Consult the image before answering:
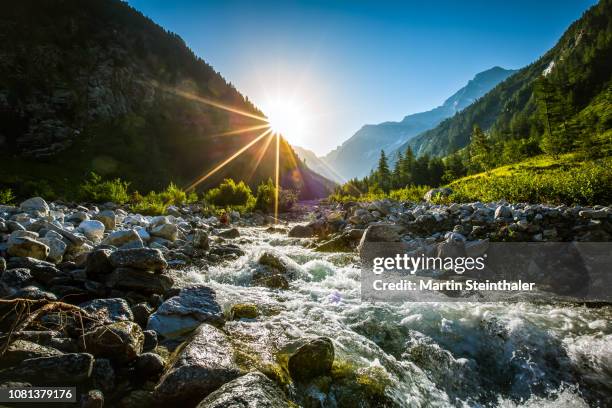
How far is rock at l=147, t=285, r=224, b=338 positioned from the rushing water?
38 cm

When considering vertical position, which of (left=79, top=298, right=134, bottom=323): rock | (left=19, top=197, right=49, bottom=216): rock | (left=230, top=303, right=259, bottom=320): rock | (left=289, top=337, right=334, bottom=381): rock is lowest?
(left=230, top=303, right=259, bottom=320): rock

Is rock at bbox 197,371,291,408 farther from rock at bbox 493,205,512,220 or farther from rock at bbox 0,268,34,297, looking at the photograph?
rock at bbox 493,205,512,220

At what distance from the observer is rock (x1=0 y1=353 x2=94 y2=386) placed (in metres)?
2.50

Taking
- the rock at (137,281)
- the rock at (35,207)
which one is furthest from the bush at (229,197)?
the rock at (137,281)

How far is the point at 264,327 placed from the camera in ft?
14.2

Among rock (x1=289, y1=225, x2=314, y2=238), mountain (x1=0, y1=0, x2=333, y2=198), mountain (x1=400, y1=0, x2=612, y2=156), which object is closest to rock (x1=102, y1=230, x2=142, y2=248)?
rock (x1=289, y1=225, x2=314, y2=238)

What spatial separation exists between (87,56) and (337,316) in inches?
3159

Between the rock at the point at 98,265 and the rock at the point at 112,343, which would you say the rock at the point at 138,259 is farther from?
the rock at the point at 112,343

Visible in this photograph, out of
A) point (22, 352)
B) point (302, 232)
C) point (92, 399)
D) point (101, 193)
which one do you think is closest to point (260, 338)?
point (92, 399)

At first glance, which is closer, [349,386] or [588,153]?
[349,386]

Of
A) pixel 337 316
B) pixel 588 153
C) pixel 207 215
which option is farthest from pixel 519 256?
pixel 588 153

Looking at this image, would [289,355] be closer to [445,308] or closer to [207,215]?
[445,308]

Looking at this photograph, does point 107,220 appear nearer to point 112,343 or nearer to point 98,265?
point 98,265

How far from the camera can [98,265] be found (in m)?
5.22
